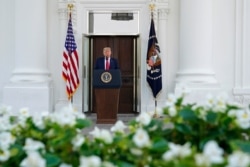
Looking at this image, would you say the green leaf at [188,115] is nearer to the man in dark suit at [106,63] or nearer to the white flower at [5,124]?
the white flower at [5,124]

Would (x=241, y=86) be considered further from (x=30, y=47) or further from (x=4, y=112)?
(x=4, y=112)

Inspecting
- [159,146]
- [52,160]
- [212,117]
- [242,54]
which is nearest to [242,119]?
[212,117]

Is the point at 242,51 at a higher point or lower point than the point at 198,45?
lower

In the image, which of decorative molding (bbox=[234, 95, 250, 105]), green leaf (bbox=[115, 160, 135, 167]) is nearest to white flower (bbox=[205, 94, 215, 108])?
green leaf (bbox=[115, 160, 135, 167])

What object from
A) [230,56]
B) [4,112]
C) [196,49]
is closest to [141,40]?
[196,49]

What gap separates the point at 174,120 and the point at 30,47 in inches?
376

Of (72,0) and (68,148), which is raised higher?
(72,0)

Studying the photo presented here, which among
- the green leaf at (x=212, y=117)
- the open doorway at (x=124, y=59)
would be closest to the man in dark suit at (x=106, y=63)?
the open doorway at (x=124, y=59)

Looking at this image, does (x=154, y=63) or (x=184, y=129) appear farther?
(x=154, y=63)

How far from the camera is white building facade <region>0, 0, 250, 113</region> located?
10930 mm

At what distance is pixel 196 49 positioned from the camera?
10.9 meters

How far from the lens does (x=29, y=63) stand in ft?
36.2

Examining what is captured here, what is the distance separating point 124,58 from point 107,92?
3054mm

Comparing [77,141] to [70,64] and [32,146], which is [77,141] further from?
[70,64]
